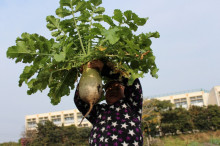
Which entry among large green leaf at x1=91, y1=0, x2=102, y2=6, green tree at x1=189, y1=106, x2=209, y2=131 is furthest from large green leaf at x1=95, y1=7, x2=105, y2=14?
green tree at x1=189, y1=106, x2=209, y2=131

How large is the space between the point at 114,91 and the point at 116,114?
22cm

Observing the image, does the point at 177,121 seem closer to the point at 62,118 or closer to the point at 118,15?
the point at 118,15

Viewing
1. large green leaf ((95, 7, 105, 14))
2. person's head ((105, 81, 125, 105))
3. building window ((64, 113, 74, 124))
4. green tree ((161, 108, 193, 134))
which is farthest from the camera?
building window ((64, 113, 74, 124))

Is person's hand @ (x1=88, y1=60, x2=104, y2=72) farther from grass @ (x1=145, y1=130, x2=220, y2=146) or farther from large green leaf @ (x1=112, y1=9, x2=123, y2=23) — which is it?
grass @ (x1=145, y1=130, x2=220, y2=146)

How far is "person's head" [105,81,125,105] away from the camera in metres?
2.08

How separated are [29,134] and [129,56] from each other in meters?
25.1

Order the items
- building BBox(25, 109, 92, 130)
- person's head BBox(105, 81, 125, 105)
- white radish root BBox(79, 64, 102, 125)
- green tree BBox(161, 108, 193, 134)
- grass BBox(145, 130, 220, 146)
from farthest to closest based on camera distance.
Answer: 1. building BBox(25, 109, 92, 130)
2. green tree BBox(161, 108, 193, 134)
3. grass BBox(145, 130, 220, 146)
4. person's head BBox(105, 81, 125, 105)
5. white radish root BBox(79, 64, 102, 125)

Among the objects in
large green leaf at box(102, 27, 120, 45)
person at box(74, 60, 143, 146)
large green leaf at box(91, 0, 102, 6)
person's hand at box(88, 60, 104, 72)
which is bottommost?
person at box(74, 60, 143, 146)

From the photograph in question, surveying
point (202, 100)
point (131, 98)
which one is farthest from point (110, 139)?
point (202, 100)

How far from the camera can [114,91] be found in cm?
210

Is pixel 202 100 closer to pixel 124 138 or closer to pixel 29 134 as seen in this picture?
pixel 29 134

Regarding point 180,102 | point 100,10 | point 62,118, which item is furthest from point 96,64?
point 62,118

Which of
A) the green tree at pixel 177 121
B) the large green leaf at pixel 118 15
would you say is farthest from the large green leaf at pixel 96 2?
the green tree at pixel 177 121

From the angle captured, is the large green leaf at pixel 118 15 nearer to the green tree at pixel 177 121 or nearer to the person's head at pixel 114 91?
the person's head at pixel 114 91
